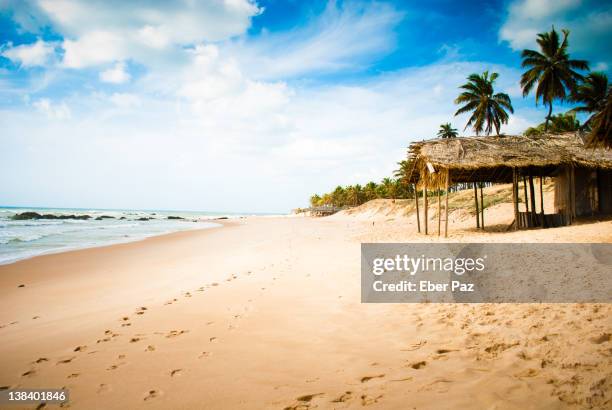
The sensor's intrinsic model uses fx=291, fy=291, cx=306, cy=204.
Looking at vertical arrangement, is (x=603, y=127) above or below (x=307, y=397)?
above

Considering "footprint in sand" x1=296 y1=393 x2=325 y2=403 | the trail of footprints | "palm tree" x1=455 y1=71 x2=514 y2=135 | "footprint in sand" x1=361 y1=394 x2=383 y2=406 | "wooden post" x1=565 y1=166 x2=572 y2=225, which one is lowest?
the trail of footprints

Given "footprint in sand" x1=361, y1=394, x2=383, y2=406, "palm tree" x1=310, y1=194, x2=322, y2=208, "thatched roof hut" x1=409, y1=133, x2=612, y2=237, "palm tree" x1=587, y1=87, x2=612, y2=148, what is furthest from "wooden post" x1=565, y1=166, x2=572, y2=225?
"palm tree" x1=310, y1=194, x2=322, y2=208

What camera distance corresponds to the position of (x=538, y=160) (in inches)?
487

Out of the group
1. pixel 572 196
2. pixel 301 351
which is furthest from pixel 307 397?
pixel 572 196

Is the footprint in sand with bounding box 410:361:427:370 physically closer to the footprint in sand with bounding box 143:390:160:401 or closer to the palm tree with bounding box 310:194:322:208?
the footprint in sand with bounding box 143:390:160:401

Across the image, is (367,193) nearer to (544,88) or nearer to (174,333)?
(544,88)

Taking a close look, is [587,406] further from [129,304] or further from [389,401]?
[129,304]

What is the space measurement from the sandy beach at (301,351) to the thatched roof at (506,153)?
356 inches

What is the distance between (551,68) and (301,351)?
3435cm

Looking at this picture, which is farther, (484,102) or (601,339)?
(484,102)

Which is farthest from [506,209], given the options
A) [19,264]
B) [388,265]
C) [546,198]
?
[19,264]

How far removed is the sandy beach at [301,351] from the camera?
2.58 metres

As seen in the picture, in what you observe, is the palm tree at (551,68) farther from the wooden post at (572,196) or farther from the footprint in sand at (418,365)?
the footprint in sand at (418,365)

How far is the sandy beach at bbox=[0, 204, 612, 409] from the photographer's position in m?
2.58
